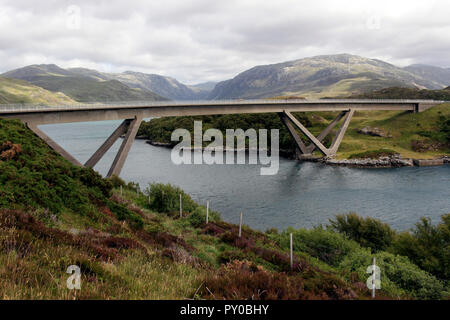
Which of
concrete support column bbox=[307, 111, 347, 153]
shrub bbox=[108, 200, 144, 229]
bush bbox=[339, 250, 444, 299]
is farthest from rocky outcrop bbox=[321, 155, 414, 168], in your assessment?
shrub bbox=[108, 200, 144, 229]

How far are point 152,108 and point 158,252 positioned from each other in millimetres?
37680

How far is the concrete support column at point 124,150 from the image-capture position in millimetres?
39594

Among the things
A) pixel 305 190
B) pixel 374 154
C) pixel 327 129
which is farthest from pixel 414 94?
pixel 305 190

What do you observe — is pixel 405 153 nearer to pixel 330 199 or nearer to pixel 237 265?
pixel 330 199

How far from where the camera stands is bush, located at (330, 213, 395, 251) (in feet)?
66.5

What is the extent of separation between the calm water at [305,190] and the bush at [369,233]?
23.5 ft

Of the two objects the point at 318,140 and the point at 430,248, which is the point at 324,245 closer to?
the point at 430,248

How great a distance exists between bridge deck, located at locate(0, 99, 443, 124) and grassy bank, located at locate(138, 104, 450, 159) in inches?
344

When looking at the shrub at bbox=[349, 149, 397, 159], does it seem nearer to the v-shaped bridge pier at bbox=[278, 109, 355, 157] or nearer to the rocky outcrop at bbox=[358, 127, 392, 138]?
the v-shaped bridge pier at bbox=[278, 109, 355, 157]

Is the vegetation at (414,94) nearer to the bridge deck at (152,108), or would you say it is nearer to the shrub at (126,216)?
the bridge deck at (152,108)

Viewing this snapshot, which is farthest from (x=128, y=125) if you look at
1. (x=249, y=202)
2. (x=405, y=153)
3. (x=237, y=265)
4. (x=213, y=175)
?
(x=405, y=153)

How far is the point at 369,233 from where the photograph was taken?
20.8 meters
